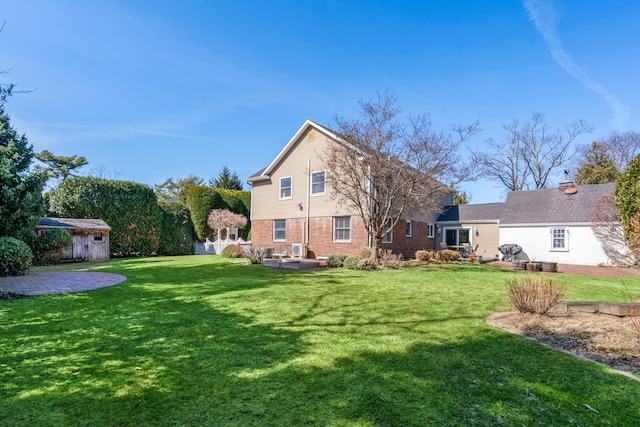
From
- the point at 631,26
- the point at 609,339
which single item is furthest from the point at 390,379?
the point at 631,26

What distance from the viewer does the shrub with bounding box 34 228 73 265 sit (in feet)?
55.9

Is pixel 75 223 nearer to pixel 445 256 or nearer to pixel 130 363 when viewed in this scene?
pixel 130 363

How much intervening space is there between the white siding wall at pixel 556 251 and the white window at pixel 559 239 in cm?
15

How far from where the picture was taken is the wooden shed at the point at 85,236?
19.2 metres

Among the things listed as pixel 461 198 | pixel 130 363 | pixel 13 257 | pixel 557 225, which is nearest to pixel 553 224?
pixel 557 225

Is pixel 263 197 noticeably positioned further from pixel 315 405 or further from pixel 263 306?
pixel 315 405

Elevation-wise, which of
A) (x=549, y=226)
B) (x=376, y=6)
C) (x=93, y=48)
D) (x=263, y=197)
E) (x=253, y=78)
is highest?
(x=376, y=6)

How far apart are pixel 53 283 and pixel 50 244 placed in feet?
30.1

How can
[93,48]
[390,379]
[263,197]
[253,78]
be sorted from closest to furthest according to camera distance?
[390,379] → [93,48] → [253,78] → [263,197]

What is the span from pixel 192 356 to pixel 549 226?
2334 centimetres

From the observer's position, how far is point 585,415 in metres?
2.95

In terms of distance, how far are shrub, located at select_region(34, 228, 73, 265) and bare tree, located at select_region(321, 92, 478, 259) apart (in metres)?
15.3

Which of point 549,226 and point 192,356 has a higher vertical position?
point 549,226

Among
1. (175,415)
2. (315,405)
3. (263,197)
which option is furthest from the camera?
(263,197)
